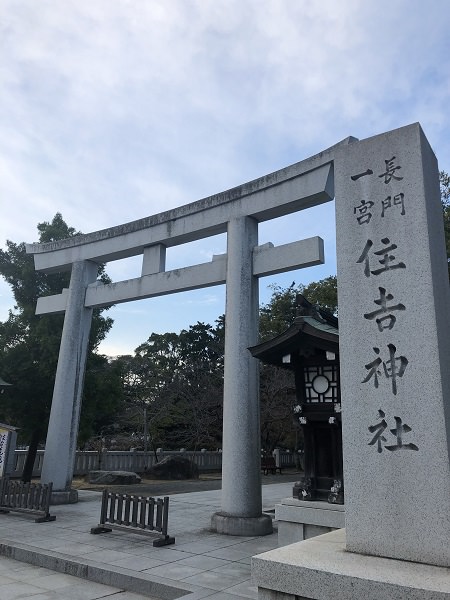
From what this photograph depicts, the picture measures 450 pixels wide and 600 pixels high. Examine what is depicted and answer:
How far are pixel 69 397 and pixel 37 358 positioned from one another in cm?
349

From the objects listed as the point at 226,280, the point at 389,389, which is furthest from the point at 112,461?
the point at 389,389

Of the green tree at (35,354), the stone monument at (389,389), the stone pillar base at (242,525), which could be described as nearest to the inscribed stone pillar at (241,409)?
the stone pillar base at (242,525)

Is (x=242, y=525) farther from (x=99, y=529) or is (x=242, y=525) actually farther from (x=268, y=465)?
Result: (x=268, y=465)

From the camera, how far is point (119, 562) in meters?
6.45

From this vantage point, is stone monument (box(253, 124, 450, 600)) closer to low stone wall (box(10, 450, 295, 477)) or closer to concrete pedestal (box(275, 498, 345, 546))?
concrete pedestal (box(275, 498, 345, 546))

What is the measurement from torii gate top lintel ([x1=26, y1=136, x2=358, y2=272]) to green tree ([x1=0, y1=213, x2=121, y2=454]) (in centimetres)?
205

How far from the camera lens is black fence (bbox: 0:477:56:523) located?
933cm

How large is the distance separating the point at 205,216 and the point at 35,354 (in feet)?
26.4

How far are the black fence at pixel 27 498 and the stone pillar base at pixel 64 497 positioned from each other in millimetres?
1543

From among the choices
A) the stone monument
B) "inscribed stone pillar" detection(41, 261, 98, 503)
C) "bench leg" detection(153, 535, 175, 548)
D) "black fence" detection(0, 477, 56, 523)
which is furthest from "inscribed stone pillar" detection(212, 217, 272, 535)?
"inscribed stone pillar" detection(41, 261, 98, 503)

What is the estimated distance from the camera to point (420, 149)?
4.49 m

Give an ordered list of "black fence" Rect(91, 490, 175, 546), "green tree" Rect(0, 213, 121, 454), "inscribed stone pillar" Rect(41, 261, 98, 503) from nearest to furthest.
Result: "black fence" Rect(91, 490, 175, 546) < "inscribed stone pillar" Rect(41, 261, 98, 503) < "green tree" Rect(0, 213, 121, 454)

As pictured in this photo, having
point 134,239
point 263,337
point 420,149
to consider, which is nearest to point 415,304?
point 420,149

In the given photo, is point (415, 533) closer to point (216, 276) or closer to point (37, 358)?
point (216, 276)
